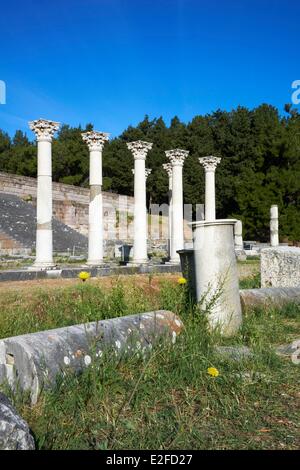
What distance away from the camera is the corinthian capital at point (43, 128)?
62.6 feet

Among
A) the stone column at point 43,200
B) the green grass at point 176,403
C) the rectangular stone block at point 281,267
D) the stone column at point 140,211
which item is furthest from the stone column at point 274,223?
the green grass at point 176,403

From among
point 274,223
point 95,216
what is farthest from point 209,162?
point 95,216

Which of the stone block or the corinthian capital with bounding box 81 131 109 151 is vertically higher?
the corinthian capital with bounding box 81 131 109 151

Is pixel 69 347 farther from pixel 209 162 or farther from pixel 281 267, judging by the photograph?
pixel 209 162

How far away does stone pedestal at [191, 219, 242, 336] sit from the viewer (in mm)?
7117

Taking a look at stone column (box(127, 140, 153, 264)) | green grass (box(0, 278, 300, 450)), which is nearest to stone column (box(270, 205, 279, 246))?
stone column (box(127, 140, 153, 264))

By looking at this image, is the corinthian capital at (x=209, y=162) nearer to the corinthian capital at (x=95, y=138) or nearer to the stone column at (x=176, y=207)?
the stone column at (x=176, y=207)

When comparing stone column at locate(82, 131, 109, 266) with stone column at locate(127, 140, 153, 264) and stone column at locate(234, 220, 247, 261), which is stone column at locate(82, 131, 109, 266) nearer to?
stone column at locate(127, 140, 153, 264)

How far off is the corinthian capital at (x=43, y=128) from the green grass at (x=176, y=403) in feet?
45.9

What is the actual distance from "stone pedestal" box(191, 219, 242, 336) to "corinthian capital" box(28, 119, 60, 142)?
1300cm

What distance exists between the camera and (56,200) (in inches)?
1737

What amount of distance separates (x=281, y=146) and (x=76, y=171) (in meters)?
28.7
